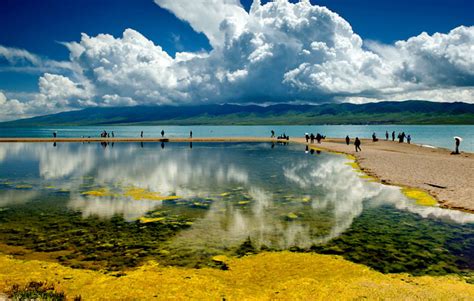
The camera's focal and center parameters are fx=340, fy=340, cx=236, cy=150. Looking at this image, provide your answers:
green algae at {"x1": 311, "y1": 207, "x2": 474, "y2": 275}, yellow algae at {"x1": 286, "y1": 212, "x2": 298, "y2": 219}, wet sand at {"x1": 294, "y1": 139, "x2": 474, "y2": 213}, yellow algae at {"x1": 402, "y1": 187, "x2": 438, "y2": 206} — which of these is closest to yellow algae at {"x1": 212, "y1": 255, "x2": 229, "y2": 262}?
green algae at {"x1": 311, "y1": 207, "x2": 474, "y2": 275}

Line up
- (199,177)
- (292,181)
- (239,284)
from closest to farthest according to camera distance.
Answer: (239,284) < (292,181) < (199,177)

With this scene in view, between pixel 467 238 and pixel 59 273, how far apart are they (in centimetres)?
2156

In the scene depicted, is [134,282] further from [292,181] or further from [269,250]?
[292,181]

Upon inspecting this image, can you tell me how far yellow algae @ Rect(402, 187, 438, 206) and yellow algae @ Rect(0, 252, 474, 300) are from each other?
50.0 ft

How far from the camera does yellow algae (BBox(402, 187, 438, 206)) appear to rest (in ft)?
92.8

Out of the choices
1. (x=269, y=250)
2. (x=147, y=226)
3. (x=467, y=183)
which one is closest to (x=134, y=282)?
(x=269, y=250)

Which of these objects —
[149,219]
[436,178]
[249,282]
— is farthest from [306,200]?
[436,178]

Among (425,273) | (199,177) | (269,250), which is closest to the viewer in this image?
(425,273)

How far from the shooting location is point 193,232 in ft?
68.4

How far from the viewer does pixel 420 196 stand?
101ft

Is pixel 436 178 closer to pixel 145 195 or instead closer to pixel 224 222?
pixel 224 222

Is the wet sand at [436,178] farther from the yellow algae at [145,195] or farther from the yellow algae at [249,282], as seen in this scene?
the yellow algae at [145,195]

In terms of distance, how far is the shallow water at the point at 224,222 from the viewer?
56.7 ft

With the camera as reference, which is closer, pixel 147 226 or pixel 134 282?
pixel 134 282
